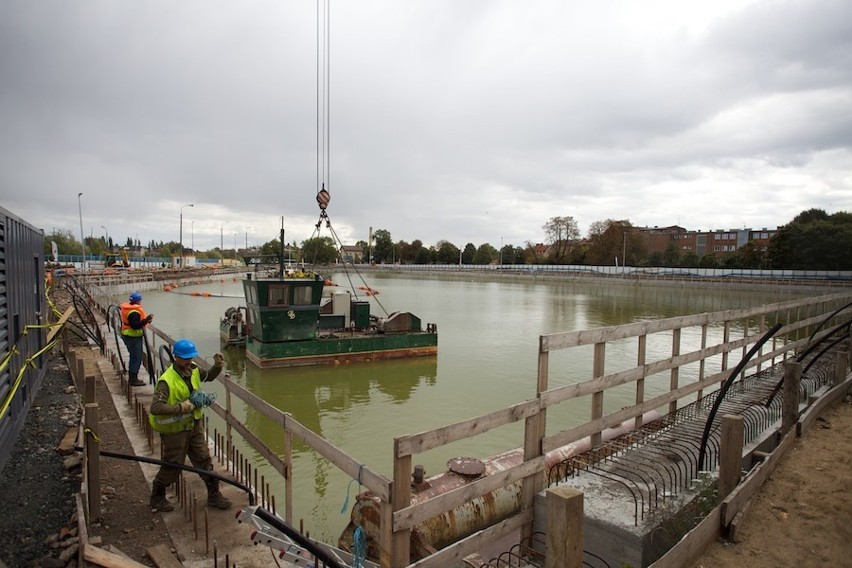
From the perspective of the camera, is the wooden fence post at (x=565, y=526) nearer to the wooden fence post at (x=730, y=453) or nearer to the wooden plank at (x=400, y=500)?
the wooden plank at (x=400, y=500)

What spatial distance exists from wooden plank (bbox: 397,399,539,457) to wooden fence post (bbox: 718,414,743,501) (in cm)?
166

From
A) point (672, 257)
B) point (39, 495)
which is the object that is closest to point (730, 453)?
point (39, 495)

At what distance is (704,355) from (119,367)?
11.8 m

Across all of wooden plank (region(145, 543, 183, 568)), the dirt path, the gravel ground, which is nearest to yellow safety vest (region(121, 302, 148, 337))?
the gravel ground

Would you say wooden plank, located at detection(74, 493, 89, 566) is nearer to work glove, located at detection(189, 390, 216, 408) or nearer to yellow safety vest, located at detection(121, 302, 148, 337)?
work glove, located at detection(189, 390, 216, 408)

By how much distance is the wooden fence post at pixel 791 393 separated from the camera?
19.9 ft

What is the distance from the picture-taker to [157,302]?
131 feet

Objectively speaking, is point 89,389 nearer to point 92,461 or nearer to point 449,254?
point 92,461

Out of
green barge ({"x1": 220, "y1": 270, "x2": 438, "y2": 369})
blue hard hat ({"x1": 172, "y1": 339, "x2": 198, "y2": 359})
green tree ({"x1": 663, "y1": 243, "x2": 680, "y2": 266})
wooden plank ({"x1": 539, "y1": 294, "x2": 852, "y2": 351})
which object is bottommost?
green barge ({"x1": 220, "y1": 270, "x2": 438, "y2": 369})

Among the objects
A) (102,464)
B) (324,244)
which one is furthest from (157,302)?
(324,244)

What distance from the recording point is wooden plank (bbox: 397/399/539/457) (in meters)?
3.39

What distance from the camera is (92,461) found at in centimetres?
454

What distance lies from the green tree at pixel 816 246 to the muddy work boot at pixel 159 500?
280 ft

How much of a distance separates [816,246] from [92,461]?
86761 mm
